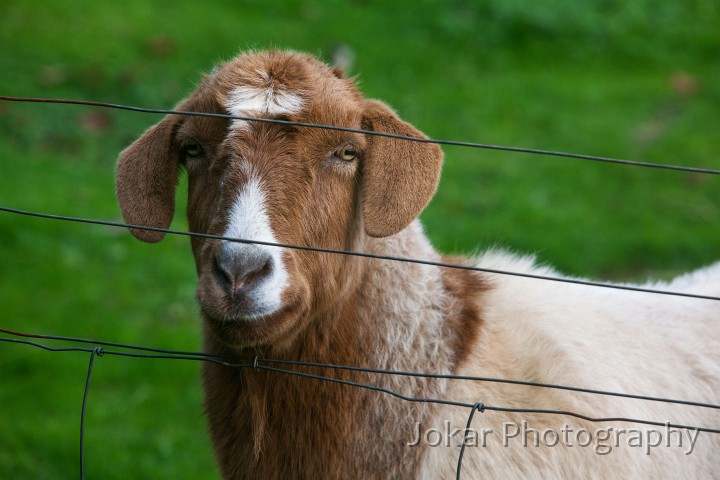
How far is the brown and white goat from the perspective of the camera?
3559mm

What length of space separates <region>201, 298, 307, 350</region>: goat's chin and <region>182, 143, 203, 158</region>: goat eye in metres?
0.76

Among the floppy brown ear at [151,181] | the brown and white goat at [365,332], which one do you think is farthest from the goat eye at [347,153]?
the floppy brown ear at [151,181]

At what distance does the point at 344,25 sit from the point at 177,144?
9.00 m

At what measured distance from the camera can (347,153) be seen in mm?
3723

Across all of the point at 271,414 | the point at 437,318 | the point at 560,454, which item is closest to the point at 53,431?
the point at 271,414

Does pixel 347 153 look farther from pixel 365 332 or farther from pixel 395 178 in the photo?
pixel 365 332

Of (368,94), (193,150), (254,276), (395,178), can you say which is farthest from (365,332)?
(368,94)

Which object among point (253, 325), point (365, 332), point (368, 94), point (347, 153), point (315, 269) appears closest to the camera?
point (253, 325)

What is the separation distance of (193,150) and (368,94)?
7.34m

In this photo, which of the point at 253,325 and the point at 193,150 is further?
the point at 193,150

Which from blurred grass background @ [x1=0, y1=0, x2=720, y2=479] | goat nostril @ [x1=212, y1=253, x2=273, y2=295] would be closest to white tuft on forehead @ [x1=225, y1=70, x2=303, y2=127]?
goat nostril @ [x1=212, y1=253, x2=273, y2=295]

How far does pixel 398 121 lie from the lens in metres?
3.86

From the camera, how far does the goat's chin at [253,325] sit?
3.29m

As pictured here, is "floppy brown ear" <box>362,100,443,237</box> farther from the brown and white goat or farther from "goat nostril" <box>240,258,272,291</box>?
"goat nostril" <box>240,258,272,291</box>
